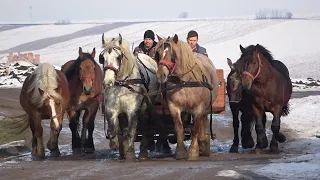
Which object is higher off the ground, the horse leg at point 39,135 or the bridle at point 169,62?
the bridle at point 169,62

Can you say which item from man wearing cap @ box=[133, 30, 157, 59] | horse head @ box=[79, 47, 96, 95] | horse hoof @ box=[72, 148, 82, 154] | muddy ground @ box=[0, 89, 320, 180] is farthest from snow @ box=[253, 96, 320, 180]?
horse hoof @ box=[72, 148, 82, 154]

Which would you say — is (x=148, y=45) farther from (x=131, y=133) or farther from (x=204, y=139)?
(x=131, y=133)

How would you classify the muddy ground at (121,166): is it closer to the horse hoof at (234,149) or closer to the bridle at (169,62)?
the horse hoof at (234,149)

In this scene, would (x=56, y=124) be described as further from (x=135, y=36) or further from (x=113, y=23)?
(x=113, y=23)

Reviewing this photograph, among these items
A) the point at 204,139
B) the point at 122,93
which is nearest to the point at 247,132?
the point at 204,139

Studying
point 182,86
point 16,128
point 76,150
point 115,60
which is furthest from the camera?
point 16,128

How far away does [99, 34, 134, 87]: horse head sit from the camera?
10.3 meters

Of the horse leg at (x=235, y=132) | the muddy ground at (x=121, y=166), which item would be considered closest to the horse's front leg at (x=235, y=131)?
the horse leg at (x=235, y=132)

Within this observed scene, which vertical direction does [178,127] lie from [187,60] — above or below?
below

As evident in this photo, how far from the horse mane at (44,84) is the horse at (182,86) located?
83.4 inches

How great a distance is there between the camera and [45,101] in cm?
1173

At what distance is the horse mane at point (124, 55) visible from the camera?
35.0ft

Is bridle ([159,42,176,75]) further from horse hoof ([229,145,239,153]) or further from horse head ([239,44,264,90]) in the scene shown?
horse hoof ([229,145,239,153])

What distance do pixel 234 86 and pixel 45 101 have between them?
363cm
